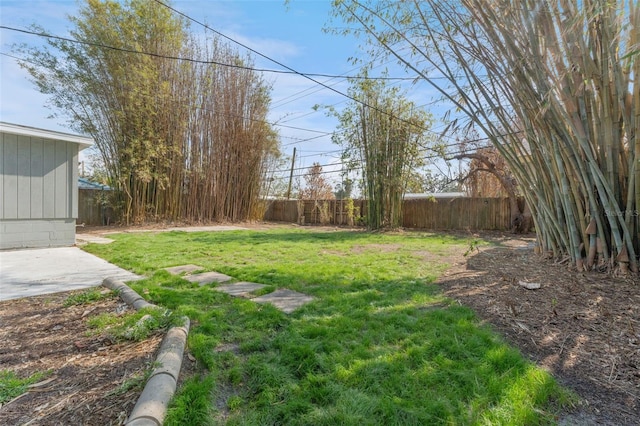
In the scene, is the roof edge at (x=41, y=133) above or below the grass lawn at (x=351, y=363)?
above

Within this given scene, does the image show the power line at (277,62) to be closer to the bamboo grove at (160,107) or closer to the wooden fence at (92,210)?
the bamboo grove at (160,107)

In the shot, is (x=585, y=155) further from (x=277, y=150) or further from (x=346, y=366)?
(x=277, y=150)

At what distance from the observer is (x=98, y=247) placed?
16.9 ft

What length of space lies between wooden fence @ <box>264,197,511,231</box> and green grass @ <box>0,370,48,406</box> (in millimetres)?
9071

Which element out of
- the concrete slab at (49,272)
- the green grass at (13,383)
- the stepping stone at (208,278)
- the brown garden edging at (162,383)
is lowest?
the concrete slab at (49,272)

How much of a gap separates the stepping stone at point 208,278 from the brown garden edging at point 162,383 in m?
1.19

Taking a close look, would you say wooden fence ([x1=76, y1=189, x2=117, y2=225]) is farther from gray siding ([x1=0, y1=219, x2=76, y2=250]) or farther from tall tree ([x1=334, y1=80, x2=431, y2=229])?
tall tree ([x1=334, y1=80, x2=431, y2=229])

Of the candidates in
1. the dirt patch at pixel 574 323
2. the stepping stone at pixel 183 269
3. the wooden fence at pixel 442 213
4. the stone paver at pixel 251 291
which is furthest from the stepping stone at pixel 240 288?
the wooden fence at pixel 442 213

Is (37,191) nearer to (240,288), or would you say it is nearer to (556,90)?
(240,288)

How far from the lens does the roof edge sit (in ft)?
15.0

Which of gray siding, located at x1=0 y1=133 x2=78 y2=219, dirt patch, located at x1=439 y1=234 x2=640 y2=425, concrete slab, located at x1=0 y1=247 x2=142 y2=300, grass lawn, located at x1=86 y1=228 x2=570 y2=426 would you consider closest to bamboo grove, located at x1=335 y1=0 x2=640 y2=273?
dirt patch, located at x1=439 y1=234 x2=640 y2=425


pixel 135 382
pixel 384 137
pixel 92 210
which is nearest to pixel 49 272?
pixel 135 382

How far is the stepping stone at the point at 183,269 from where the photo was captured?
3.46 m

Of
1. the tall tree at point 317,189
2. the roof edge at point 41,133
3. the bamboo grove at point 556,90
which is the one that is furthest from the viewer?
the tall tree at point 317,189
